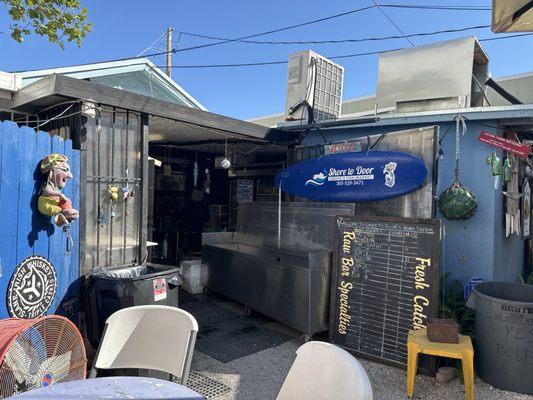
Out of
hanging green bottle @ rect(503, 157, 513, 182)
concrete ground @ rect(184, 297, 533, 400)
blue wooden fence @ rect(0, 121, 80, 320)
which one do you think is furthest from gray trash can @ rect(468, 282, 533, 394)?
blue wooden fence @ rect(0, 121, 80, 320)

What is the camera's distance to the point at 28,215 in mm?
3514

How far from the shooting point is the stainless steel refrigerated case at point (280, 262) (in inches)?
185

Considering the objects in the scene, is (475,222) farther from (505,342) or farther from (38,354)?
(38,354)

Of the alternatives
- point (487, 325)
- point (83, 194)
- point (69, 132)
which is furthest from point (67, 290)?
point (487, 325)

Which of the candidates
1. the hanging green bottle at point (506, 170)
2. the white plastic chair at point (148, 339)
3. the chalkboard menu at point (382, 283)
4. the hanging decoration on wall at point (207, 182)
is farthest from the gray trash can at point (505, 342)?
the hanging decoration on wall at point (207, 182)

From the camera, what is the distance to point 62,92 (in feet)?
12.4

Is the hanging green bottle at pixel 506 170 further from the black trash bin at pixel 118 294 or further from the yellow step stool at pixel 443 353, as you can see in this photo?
the black trash bin at pixel 118 294

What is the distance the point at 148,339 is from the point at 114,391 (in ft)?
2.41

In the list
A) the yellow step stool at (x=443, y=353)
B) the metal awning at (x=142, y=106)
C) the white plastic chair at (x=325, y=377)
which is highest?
the metal awning at (x=142, y=106)

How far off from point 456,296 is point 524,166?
7.81ft

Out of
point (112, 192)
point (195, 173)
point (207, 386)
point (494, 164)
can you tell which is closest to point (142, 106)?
point (112, 192)

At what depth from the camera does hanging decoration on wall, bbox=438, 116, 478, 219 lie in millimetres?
4812

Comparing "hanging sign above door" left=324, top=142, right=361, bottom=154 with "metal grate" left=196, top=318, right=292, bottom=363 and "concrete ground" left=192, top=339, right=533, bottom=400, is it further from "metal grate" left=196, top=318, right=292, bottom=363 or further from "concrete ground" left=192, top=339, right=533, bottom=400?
"concrete ground" left=192, top=339, right=533, bottom=400

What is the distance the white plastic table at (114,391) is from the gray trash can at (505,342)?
2.95 meters
